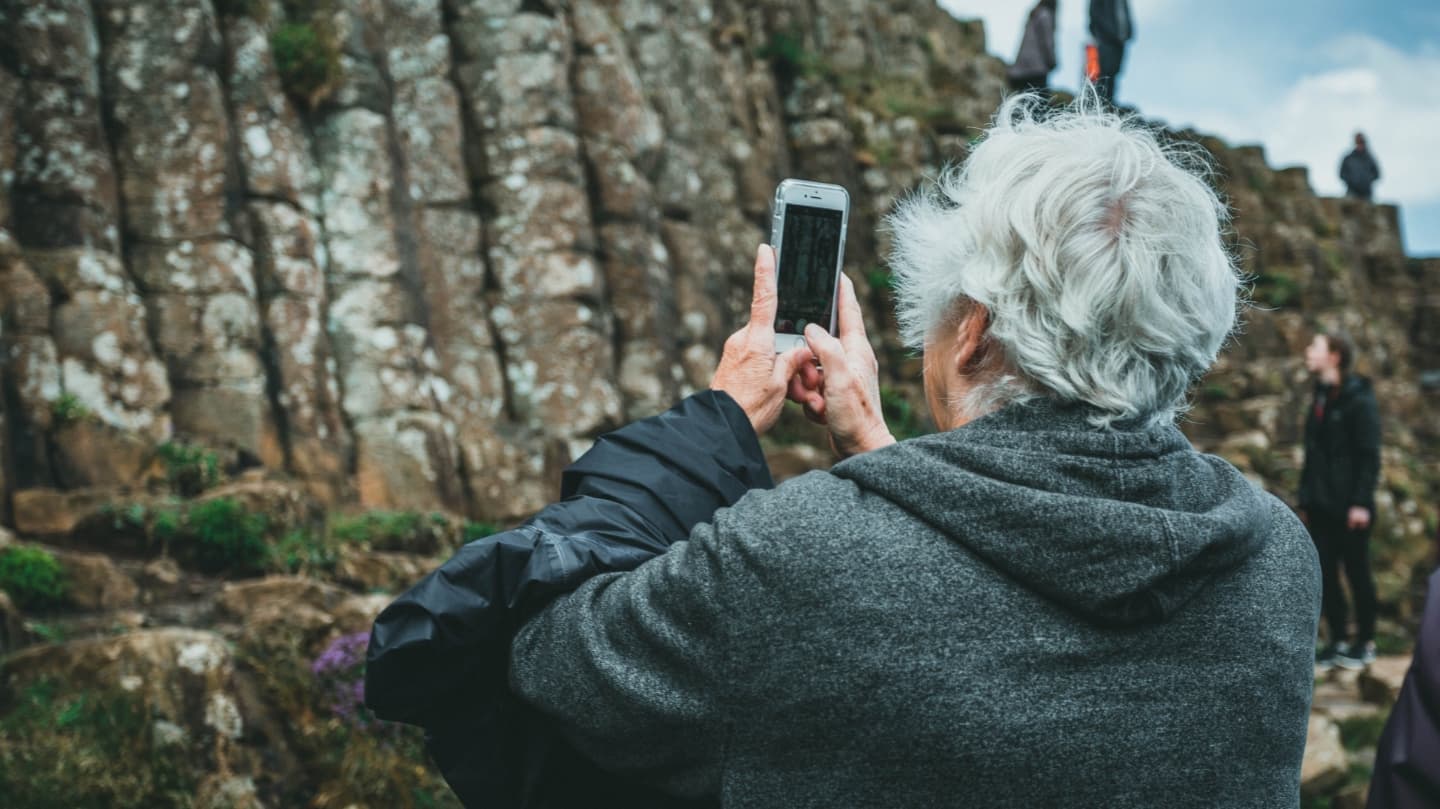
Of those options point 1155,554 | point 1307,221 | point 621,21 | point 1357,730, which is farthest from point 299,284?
point 1307,221

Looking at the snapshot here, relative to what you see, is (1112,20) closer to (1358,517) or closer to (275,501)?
(1358,517)

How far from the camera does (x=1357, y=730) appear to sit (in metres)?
7.68

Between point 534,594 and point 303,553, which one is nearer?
point 534,594

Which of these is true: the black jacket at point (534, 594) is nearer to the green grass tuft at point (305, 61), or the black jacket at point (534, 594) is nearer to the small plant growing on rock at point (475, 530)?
the small plant growing on rock at point (475, 530)

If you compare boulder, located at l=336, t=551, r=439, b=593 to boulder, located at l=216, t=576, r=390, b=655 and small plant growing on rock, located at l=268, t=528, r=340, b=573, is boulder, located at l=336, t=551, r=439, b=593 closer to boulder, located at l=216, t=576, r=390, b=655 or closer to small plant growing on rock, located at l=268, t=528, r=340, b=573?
small plant growing on rock, located at l=268, t=528, r=340, b=573

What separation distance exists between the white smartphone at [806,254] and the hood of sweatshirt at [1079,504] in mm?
590

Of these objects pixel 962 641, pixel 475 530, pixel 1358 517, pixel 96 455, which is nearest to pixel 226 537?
pixel 96 455

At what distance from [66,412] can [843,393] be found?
664cm

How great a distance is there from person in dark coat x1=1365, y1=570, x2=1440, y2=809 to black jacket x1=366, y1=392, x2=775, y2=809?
102 cm

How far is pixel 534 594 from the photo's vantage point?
1732 mm

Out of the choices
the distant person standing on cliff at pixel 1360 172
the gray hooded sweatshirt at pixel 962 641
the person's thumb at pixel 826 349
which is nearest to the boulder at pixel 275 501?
the person's thumb at pixel 826 349

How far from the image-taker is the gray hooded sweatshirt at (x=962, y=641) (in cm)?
152

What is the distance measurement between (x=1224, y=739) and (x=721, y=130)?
13.4m

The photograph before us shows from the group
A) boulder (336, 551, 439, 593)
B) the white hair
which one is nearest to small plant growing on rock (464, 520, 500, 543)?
boulder (336, 551, 439, 593)
